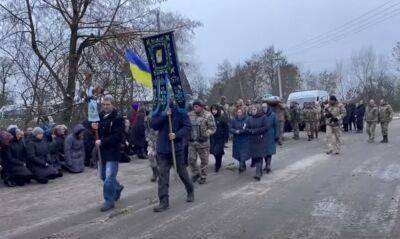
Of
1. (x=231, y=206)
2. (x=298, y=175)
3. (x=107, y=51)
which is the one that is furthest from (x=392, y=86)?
(x=231, y=206)

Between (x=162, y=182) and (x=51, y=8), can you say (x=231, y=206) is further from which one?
(x=51, y=8)

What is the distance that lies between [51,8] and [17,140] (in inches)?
349

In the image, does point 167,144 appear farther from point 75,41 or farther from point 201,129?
point 75,41

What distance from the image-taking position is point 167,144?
9.36 meters

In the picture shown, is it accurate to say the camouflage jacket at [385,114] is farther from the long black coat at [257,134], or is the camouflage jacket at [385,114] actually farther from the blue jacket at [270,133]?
the long black coat at [257,134]

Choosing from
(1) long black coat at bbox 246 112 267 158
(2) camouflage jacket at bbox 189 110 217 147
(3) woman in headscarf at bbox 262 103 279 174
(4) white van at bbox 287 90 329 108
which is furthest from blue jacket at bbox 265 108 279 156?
(4) white van at bbox 287 90 329 108

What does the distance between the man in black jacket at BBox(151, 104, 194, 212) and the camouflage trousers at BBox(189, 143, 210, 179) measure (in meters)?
2.49

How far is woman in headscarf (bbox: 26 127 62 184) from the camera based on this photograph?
1334 centimetres

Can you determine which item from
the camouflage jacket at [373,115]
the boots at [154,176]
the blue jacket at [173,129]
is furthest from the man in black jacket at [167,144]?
the camouflage jacket at [373,115]

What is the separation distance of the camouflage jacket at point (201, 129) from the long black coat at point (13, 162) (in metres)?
4.03

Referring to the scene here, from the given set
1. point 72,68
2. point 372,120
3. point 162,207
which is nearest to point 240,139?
point 162,207

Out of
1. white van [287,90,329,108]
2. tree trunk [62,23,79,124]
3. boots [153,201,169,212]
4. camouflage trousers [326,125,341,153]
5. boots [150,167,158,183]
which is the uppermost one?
tree trunk [62,23,79,124]

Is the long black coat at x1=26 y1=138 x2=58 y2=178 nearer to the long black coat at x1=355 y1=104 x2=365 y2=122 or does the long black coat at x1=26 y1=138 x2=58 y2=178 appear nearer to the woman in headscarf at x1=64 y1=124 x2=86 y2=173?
the woman in headscarf at x1=64 y1=124 x2=86 y2=173

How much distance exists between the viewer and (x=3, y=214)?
9.95 metres
